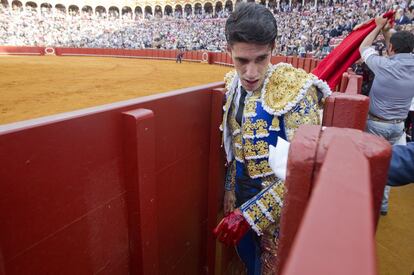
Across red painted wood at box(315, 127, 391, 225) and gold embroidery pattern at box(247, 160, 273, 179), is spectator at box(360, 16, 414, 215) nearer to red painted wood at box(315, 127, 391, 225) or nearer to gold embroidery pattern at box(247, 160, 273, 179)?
gold embroidery pattern at box(247, 160, 273, 179)

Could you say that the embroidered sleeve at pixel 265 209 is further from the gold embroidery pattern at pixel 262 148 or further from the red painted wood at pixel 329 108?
the red painted wood at pixel 329 108

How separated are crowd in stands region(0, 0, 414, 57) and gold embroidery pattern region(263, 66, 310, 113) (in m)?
18.7

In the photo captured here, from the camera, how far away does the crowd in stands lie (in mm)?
21459

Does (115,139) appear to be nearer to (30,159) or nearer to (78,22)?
(30,159)

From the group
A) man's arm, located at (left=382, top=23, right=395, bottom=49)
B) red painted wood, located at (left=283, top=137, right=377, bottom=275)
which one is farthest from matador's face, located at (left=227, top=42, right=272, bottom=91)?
man's arm, located at (left=382, top=23, right=395, bottom=49)

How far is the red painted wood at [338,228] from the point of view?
0.89 ft

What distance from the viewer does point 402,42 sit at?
2.42 meters

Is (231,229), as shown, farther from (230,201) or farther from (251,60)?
(251,60)

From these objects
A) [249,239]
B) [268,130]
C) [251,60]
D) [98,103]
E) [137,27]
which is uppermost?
[137,27]

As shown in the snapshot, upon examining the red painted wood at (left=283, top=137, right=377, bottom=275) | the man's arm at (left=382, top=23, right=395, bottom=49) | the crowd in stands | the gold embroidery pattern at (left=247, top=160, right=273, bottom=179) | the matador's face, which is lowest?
the gold embroidery pattern at (left=247, top=160, right=273, bottom=179)

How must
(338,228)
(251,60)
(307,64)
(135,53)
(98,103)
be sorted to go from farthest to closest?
(135,53), (307,64), (98,103), (251,60), (338,228)

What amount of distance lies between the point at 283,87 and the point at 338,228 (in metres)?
1.10

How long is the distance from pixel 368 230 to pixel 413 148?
2.96 feet

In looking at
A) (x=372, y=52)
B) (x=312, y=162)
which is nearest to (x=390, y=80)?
(x=372, y=52)
